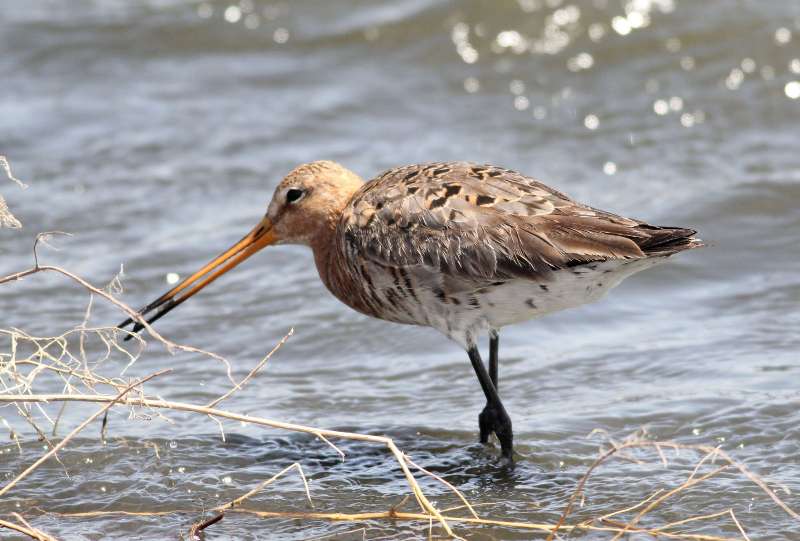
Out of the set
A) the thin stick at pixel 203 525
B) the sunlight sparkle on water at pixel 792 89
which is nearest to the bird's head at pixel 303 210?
the thin stick at pixel 203 525

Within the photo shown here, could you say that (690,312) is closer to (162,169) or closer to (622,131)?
(622,131)

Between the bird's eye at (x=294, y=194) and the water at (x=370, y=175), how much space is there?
98cm

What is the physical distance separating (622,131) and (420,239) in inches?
183

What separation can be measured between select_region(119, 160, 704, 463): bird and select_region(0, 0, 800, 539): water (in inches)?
17.4

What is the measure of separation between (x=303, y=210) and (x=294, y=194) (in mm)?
95

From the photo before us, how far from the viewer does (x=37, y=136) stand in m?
10.2

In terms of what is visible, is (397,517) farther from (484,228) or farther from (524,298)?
(484,228)

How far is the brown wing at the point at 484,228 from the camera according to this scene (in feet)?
17.0

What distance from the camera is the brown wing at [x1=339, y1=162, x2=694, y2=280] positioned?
203 inches

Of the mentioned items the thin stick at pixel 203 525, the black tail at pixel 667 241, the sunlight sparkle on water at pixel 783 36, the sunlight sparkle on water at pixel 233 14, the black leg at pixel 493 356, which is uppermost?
the sunlight sparkle on water at pixel 233 14

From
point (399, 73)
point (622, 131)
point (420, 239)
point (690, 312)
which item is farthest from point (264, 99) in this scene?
point (420, 239)

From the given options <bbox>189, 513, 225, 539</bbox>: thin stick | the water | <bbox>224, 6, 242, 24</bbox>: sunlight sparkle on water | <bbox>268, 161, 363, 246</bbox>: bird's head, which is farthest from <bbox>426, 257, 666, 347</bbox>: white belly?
<bbox>224, 6, 242, 24</bbox>: sunlight sparkle on water

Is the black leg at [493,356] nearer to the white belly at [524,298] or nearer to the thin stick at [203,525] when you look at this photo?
the white belly at [524,298]

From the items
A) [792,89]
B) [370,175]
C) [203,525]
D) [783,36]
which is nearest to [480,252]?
[203,525]
